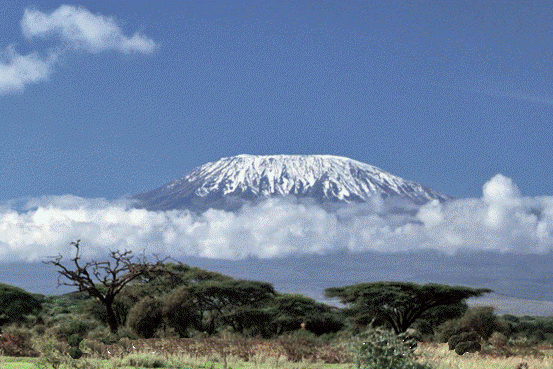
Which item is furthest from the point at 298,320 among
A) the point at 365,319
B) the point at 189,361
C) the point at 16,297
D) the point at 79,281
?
the point at 189,361

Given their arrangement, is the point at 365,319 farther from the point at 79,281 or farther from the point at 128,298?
the point at 79,281

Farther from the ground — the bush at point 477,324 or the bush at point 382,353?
the bush at point 382,353

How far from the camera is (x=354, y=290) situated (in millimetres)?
49438

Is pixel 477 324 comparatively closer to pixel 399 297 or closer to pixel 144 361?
pixel 399 297

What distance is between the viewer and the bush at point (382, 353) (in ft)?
53.8

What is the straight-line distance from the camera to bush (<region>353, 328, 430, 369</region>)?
645 inches

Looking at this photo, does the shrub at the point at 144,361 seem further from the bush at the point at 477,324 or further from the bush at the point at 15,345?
the bush at the point at 477,324

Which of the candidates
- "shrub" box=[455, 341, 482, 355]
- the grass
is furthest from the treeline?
the grass

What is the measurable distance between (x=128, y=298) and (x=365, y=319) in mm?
17955

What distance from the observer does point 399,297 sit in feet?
156

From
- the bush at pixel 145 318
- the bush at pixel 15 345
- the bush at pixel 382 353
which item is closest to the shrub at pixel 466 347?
the bush at pixel 382 353

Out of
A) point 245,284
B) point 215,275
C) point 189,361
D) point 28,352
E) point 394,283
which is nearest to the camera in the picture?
point 189,361

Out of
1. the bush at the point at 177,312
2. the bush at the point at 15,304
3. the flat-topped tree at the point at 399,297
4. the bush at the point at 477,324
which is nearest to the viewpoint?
the bush at the point at 177,312

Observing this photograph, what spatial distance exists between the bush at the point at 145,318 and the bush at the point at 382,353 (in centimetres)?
2860
